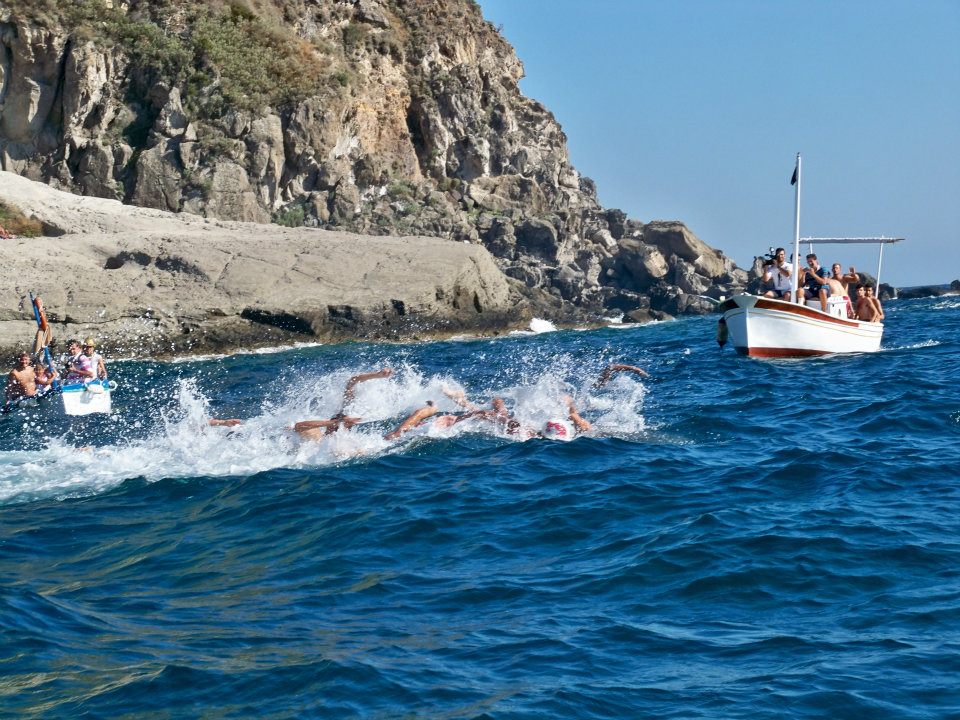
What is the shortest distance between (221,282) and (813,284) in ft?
49.9

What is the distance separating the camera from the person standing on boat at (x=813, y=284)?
70.2ft

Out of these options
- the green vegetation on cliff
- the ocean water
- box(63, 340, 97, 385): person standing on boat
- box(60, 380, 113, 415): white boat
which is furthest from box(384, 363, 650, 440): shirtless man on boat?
the green vegetation on cliff

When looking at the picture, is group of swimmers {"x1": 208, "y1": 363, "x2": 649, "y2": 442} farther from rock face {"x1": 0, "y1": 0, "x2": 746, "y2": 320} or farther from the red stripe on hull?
rock face {"x1": 0, "y1": 0, "x2": 746, "y2": 320}

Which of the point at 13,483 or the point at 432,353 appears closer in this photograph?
the point at 13,483

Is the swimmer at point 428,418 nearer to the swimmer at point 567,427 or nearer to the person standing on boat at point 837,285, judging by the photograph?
the swimmer at point 567,427

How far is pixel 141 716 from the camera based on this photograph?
5492 millimetres

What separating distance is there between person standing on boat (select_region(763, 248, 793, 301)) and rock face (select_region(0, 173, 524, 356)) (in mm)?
11984

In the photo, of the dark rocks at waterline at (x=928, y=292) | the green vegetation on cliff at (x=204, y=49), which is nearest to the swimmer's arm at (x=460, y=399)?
the green vegetation on cliff at (x=204, y=49)

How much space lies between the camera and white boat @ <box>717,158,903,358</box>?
21.0m

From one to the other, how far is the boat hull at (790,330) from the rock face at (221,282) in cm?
1197

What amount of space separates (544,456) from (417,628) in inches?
211

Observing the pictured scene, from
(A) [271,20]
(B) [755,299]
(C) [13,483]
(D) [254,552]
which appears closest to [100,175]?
(A) [271,20]

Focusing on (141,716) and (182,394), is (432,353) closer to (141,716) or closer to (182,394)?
(182,394)

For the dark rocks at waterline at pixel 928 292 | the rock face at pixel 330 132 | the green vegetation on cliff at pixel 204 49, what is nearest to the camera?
the rock face at pixel 330 132
